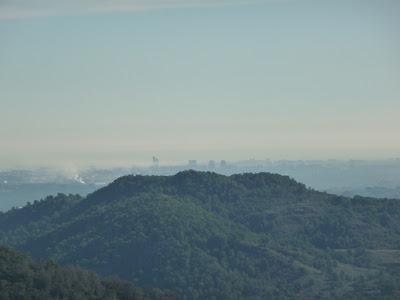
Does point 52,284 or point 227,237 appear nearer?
point 52,284

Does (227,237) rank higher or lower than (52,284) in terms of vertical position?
higher

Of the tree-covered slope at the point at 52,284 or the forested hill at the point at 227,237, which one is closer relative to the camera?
the tree-covered slope at the point at 52,284

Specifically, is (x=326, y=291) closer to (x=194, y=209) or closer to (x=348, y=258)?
(x=348, y=258)

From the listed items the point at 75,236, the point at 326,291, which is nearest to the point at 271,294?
the point at 326,291
